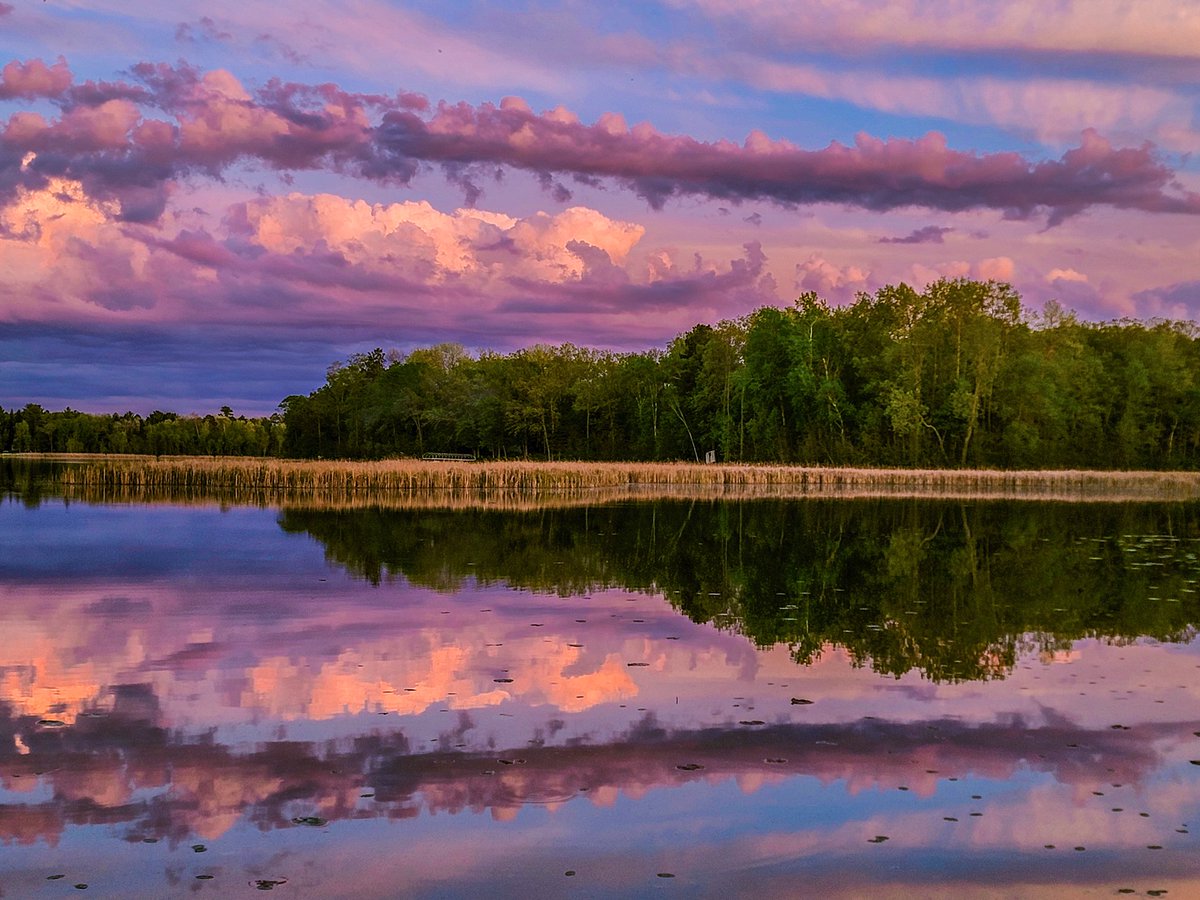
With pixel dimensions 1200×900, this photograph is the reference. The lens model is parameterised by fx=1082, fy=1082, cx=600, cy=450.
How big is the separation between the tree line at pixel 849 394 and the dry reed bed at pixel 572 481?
1499 centimetres

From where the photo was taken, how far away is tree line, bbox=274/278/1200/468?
275 feet


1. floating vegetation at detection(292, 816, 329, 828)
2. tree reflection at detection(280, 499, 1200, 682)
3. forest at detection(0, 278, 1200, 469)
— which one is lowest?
tree reflection at detection(280, 499, 1200, 682)

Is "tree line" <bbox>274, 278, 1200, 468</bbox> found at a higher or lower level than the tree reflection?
higher

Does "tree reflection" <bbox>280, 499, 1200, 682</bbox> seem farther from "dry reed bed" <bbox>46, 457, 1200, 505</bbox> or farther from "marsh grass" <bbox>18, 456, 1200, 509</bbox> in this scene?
"dry reed bed" <bbox>46, 457, 1200, 505</bbox>

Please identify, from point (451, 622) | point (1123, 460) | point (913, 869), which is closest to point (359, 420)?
point (1123, 460)

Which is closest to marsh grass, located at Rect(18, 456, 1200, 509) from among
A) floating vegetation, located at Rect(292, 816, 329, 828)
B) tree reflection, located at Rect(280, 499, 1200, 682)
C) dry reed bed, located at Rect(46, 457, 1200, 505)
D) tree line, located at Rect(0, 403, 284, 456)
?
dry reed bed, located at Rect(46, 457, 1200, 505)

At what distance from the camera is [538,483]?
58.8 metres

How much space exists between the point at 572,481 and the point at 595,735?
50.9 meters

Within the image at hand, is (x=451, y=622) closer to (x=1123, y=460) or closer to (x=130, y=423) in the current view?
(x=1123, y=460)

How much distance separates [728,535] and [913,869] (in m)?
25.7

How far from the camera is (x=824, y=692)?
11.6 m

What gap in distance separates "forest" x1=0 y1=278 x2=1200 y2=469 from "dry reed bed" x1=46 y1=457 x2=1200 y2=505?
1480 centimetres

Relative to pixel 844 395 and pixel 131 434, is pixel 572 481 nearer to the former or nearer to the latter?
pixel 844 395

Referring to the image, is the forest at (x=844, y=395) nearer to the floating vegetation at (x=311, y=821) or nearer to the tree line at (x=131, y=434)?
the tree line at (x=131, y=434)
